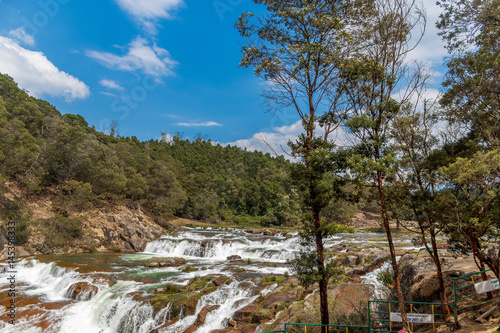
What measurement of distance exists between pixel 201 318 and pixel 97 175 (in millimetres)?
32692

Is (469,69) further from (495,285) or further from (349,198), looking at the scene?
(495,285)

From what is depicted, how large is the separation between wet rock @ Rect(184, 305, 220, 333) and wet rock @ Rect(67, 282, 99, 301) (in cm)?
726

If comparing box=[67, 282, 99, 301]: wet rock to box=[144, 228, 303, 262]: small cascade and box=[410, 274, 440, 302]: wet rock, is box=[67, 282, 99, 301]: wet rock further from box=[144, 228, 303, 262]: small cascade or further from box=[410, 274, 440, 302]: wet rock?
box=[410, 274, 440, 302]: wet rock

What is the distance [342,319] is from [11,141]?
37.3 meters

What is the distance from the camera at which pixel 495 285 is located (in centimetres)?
782

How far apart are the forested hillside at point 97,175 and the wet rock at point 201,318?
5.98 metres

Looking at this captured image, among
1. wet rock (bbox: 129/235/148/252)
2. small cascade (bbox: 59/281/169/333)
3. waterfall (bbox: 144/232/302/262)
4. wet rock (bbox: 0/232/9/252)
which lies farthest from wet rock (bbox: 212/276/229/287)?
wet rock (bbox: 0/232/9/252)

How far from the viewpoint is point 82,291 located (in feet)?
50.7

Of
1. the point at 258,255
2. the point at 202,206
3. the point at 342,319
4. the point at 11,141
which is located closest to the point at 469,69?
the point at 342,319

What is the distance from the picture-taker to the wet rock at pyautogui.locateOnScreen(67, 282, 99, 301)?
600 inches

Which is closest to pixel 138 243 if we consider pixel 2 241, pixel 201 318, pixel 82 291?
pixel 2 241

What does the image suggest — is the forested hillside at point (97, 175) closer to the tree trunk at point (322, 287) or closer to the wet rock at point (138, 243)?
the tree trunk at point (322, 287)

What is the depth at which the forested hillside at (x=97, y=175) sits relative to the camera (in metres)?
32.2

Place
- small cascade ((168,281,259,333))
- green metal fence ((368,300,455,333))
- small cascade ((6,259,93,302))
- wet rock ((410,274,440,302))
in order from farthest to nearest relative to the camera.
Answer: small cascade ((6,259,93,302)), small cascade ((168,281,259,333)), wet rock ((410,274,440,302)), green metal fence ((368,300,455,333))
